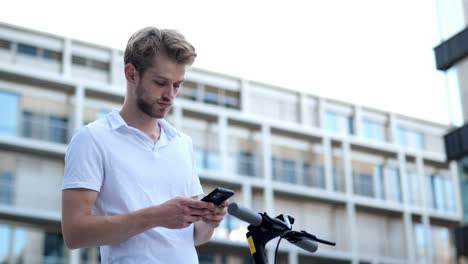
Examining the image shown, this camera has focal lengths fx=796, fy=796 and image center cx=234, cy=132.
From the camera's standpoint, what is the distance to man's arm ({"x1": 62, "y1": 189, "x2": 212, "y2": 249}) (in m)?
2.27

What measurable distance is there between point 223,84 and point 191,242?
1189 inches

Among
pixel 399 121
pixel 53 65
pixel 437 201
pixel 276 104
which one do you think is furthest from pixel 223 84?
pixel 437 201

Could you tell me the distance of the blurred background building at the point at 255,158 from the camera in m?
27.7

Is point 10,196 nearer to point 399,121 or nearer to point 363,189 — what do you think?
point 363,189

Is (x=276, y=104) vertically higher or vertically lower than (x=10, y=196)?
higher

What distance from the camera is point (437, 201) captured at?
37.1m

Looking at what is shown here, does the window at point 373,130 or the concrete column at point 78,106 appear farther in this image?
the window at point 373,130

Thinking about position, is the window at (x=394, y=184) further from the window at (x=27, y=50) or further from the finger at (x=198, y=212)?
the finger at (x=198, y=212)

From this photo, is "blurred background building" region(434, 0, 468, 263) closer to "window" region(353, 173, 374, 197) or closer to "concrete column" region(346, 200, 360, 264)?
"concrete column" region(346, 200, 360, 264)

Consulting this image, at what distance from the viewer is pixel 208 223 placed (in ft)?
8.46

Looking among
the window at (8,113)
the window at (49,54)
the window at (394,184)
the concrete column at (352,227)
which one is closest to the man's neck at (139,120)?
the window at (8,113)

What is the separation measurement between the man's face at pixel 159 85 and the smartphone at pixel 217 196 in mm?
381

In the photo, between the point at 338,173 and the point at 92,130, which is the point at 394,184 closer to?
the point at 338,173

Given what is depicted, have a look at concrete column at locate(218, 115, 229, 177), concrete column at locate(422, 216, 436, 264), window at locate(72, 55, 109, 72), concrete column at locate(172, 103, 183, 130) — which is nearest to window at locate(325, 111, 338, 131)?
concrete column at locate(218, 115, 229, 177)
